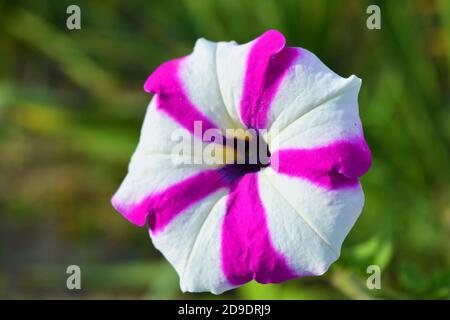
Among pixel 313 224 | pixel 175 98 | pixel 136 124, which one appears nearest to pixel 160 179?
pixel 175 98

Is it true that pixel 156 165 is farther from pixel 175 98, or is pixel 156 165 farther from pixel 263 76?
pixel 263 76

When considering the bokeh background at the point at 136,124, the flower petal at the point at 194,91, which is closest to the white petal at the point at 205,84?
the flower petal at the point at 194,91

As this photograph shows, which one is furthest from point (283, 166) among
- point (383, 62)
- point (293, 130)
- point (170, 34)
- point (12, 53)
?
point (12, 53)

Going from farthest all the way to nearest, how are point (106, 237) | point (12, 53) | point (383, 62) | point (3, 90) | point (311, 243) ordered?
point (12, 53), point (106, 237), point (3, 90), point (383, 62), point (311, 243)

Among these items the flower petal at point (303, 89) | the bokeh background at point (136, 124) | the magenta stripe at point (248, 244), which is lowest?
the magenta stripe at point (248, 244)

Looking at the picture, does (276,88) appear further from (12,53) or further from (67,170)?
(12,53)

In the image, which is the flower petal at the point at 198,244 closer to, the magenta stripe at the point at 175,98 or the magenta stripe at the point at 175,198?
the magenta stripe at the point at 175,198
